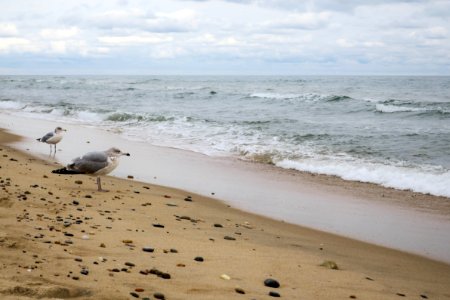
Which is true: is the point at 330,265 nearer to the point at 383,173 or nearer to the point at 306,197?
the point at 306,197

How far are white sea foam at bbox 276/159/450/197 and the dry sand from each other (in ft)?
13.4

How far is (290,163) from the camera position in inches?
524

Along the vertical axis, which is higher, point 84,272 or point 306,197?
point 84,272

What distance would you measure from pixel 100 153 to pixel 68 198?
1.28 metres

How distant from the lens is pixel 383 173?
38.8 feet

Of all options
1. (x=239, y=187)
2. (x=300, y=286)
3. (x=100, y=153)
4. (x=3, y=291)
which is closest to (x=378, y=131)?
(x=239, y=187)

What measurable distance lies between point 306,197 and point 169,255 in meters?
4.87

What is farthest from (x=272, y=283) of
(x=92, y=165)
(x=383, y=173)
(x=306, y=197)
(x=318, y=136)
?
(x=318, y=136)

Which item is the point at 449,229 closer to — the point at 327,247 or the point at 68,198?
the point at 327,247

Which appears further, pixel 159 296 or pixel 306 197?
pixel 306 197

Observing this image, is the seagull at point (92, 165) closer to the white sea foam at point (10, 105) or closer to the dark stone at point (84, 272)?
the dark stone at point (84, 272)

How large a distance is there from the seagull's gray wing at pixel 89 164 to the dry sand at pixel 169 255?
1.03ft

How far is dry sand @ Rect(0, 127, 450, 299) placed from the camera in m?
4.20

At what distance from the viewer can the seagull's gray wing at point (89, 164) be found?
27.2ft
